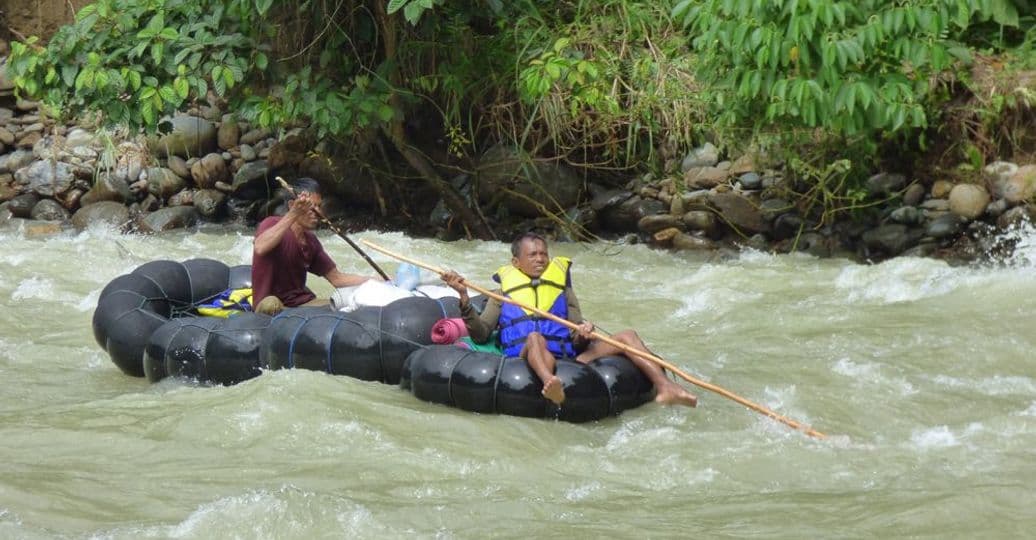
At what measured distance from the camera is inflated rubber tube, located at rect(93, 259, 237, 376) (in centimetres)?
626

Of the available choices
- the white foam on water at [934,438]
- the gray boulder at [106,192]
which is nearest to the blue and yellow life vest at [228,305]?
the white foam on water at [934,438]

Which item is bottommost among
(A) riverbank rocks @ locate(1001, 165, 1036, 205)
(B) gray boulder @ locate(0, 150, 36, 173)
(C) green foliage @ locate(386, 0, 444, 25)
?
(B) gray boulder @ locate(0, 150, 36, 173)

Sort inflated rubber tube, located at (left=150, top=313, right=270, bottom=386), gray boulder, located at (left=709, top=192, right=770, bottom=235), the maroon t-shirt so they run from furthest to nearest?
gray boulder, located at (left=709, top=192, right=770, bottom=235) < the maroon t-shirt < inflated rubber tube, located at (left=150, top=313, right=270, bottom=386)

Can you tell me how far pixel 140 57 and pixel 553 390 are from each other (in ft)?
18.8

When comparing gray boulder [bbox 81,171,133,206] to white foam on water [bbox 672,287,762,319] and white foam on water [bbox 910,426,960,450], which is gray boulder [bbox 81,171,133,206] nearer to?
white foam on water [bbox 672,287,762,319]

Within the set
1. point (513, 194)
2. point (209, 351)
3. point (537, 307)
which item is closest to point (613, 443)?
point (537, 307)

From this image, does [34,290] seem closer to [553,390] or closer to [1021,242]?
[553,390]

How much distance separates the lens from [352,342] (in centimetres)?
590

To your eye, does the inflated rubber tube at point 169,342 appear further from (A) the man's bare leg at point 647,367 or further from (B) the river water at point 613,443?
(A) the man's bare leg at point 647,367

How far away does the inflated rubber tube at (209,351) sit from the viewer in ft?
19.7

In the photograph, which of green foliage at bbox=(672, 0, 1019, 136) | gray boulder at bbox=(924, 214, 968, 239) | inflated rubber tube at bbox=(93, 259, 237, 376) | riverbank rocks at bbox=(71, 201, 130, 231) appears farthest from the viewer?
riverbank rocks at bbox=(71, 201, 130, 231)

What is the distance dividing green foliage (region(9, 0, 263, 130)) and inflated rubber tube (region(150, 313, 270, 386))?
12.6ft

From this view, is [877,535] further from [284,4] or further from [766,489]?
[284,4]

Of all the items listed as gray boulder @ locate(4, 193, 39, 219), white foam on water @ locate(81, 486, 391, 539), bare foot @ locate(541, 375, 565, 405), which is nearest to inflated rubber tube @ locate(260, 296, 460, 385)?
bare foot @ locate(541, 375, 565, 405)
